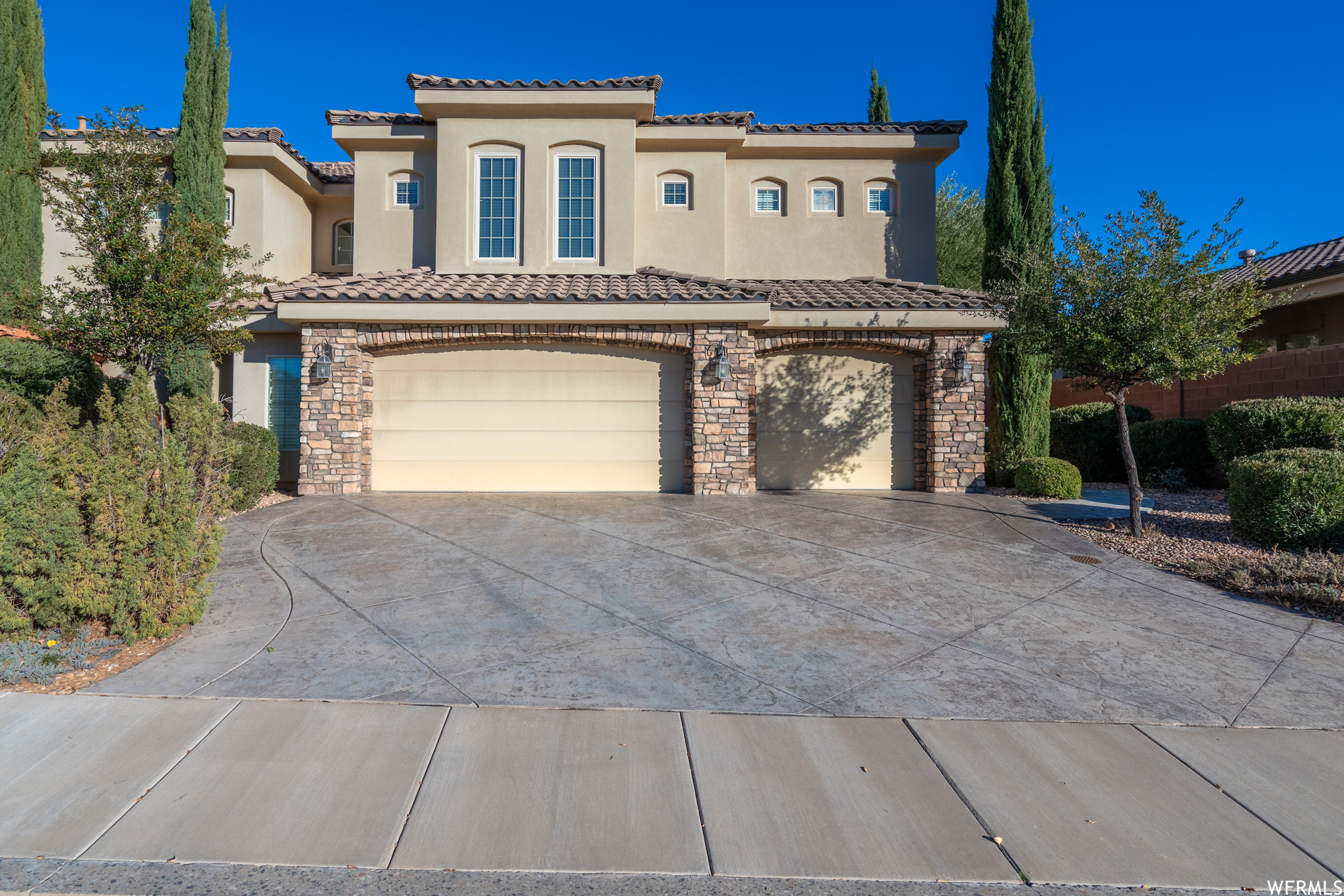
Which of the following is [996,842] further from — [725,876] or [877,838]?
[725,876]

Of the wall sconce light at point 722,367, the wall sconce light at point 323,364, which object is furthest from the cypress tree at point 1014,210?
the wall sconce light at point 323,364

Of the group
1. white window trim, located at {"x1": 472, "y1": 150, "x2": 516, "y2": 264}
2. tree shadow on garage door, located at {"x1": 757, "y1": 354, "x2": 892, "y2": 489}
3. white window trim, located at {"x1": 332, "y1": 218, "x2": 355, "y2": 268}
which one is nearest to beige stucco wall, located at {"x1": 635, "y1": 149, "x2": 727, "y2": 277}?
white window trim, located at {"x1": 472, "y1": 150, "x2": 516, "y2": 264}

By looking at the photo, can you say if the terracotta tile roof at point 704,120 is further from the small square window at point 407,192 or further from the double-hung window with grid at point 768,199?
the small square window at point 407,192

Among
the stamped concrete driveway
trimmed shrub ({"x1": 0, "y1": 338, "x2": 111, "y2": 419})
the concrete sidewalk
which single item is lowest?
the concrete sidewalk

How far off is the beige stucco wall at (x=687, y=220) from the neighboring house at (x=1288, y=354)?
319 inches

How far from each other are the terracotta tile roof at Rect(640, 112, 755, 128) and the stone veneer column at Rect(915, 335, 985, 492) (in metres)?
5.53

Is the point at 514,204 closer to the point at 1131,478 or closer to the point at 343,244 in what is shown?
the point at 343,244

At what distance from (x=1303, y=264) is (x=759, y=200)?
41.3ft

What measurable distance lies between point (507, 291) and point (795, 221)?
6.41 meters

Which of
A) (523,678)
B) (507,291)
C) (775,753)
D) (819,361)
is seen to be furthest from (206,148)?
(775,753)

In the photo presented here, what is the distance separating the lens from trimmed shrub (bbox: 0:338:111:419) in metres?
9.85

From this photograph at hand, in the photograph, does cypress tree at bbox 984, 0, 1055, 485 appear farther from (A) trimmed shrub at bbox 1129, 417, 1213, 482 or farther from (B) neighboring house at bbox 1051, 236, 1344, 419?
(B) neighboring house at bbox 1051, 236, 1344, 419

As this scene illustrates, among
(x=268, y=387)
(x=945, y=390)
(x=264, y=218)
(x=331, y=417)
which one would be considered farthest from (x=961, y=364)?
(x=264, y=218)

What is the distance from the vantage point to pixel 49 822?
9.25 ft
